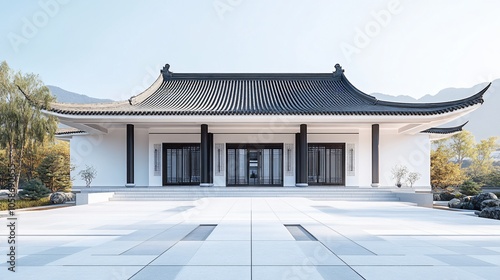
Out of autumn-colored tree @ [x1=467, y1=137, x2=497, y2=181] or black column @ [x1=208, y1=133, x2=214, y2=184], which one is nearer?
black column @ [x1=208, y1=133, x2=214, y2=184]

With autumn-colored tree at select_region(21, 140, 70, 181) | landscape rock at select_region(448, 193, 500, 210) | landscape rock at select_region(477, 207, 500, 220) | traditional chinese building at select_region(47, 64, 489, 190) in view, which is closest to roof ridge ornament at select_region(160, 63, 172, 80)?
traditional chinese building at select_region(47, 64, 489, 190)

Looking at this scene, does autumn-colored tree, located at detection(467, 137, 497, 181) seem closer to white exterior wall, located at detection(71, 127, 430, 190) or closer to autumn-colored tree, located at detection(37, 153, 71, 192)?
white exterior wall, located at detection(71, 127, 430, 190)

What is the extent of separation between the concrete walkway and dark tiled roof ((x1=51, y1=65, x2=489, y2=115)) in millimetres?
7016

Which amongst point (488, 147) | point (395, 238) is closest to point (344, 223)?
point (395, 238)

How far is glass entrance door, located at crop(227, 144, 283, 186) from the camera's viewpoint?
1772cm

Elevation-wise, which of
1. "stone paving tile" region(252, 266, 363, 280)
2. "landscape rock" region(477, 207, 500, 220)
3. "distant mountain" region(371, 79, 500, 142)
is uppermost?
"distant mountain" region(371, 79, 500, 142)

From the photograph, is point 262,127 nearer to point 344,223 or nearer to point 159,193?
point 159,193

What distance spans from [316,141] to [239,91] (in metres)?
4.76

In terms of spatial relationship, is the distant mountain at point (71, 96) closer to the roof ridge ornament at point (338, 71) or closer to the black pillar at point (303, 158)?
the roof ridge ornament at point (338, 71)

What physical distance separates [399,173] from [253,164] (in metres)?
6.70

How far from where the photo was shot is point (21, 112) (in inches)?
514

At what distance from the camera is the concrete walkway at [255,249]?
12.3ft

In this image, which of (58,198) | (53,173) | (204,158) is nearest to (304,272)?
(204,158)

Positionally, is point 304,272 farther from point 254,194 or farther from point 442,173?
point 442,173
